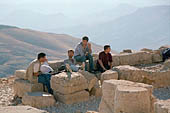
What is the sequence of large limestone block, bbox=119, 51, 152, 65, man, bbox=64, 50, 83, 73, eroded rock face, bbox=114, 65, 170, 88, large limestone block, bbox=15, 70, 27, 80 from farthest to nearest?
large limestone block, bbox=119, 51, 152, 65, large limestone block, bbox=15, 70, 27, 80, eroded rock face, bbox=114, 65, 170, 88, man, bbox=64, 50, 83, 73

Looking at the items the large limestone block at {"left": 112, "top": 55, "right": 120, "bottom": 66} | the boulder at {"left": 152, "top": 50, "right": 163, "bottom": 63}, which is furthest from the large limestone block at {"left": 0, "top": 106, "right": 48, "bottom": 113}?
the boulder at {"left": 152, "top": 50, "right": 163, "bottom": 63}

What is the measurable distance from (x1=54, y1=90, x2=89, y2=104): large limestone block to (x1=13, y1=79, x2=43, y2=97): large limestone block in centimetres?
75

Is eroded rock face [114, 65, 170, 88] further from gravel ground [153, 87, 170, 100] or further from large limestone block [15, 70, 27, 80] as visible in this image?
large limestone block [15, 70, 27, 80]

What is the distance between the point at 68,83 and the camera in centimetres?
877

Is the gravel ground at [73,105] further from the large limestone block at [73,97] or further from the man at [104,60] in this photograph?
the man at [104,60]

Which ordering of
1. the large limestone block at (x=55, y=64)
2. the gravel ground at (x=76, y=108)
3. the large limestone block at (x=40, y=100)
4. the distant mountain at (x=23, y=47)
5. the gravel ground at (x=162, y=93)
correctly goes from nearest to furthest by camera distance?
1. the gravel ground at (x=76, y=108)
2. the large limestone block at (x=40, y=100)
3. the gravel ground at (x=162, y=93)
4. the large limestone block at (x=55, y=64)
5. the distant mountain at (x=23, y=47)

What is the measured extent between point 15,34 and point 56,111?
273 feet

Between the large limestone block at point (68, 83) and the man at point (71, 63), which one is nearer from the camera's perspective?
the large limestone block at point (68, 83)

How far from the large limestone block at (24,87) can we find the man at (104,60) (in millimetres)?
2438

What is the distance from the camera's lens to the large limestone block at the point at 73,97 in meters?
8.86

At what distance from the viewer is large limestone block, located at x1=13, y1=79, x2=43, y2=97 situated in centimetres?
949

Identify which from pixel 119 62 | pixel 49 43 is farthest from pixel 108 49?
pixel 49 43

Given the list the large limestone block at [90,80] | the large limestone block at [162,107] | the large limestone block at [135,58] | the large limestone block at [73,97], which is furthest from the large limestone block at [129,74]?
the large limestone block at [162,107]

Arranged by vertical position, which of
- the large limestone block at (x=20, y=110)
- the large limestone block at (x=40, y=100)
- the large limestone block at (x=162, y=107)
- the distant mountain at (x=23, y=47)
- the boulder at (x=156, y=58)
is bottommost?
the large limestone block at (x=40, y=100)
